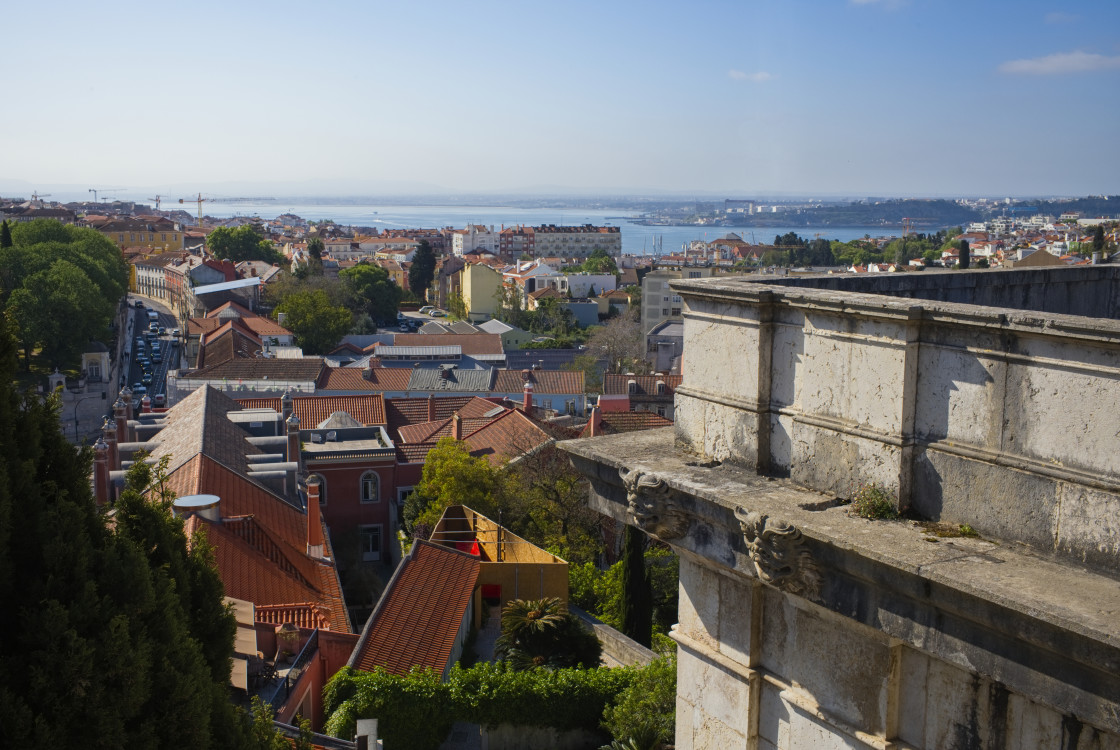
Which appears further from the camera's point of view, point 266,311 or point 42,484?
point 266,311

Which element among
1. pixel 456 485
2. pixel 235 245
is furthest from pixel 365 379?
pixel 235 245

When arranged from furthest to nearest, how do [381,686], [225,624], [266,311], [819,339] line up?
[266,311] → [381,686] → [225,624] → [819,339]

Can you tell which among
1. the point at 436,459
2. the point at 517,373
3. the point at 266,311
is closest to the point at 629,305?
the point at 266,311

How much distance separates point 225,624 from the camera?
671 cm

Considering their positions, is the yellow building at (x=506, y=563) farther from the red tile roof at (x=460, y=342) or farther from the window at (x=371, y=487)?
the red tile roof at (x=460, y=342)

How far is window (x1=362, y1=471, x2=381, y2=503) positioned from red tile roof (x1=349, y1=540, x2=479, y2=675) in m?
8.40

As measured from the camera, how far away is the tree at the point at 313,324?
5960 cm

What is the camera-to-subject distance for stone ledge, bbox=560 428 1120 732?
11.0 feet

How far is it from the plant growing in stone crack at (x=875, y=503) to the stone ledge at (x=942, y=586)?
0.05 m

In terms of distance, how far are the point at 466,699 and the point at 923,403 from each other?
1220 centimetres

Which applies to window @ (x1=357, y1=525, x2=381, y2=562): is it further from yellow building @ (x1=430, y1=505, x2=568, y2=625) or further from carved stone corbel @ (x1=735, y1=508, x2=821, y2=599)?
carved stone corbel @ (x1=735, y1=508, x2=821, y2=599)

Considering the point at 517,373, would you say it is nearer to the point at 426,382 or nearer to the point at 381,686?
the point at 426,382

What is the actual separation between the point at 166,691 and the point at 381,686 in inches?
373

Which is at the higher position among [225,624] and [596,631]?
[225,624]
